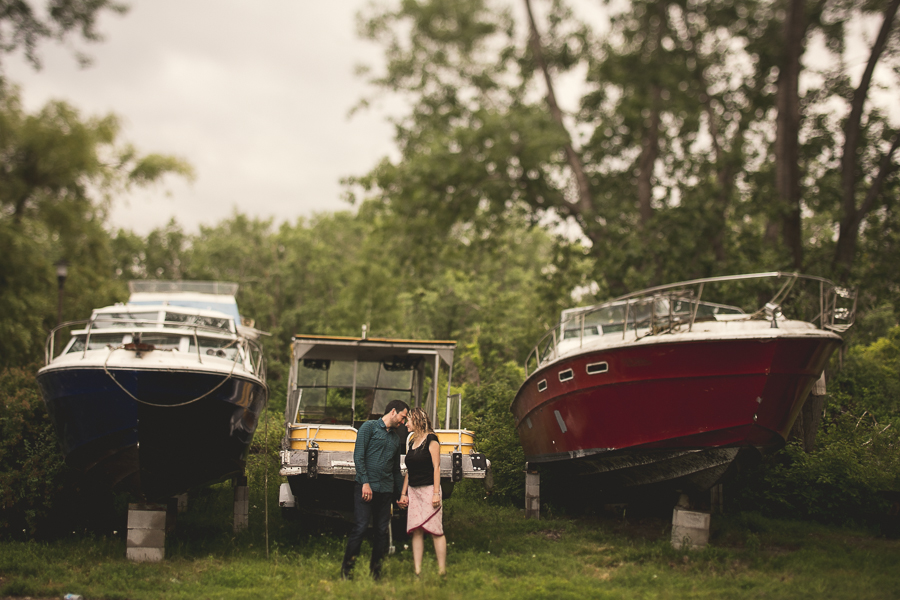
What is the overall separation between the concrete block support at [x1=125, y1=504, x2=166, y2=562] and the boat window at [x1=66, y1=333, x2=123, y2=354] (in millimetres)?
3075

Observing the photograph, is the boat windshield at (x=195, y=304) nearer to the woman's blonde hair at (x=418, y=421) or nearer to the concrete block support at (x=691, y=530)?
the woman's blonde hair at (x=418, y=421)

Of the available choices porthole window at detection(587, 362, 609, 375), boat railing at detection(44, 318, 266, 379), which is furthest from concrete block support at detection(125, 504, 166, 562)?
porthole window at detection(587, 362, 609, 375)

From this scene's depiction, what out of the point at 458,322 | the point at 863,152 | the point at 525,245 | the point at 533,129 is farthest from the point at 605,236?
the point at 525,245

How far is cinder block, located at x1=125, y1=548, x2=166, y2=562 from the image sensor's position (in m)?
8.10

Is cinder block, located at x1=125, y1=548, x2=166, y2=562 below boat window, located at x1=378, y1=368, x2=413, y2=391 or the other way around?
below

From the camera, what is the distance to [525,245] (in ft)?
133

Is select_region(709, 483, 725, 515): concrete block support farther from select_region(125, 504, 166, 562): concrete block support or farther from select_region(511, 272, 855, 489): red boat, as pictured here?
select_region(125, 504, 166, 562): concrete block support

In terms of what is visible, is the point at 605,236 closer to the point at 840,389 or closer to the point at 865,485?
the point at 840,389

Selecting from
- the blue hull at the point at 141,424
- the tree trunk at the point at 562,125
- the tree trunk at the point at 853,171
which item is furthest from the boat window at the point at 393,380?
the tree trunk at the point at 853,171

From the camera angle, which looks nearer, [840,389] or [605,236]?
[840,389]

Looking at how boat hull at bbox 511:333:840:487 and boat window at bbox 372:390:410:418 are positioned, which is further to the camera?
boat window at bbox 372:390:410:418

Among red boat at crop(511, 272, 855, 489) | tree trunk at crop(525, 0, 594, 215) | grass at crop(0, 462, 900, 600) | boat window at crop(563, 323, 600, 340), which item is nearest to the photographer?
grass at crop(0, 462, 900, 600)

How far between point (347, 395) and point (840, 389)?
9520mm

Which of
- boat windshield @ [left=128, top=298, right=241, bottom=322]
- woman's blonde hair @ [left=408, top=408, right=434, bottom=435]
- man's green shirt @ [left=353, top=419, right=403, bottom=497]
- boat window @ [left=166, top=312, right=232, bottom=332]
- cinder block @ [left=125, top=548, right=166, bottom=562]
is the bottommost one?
cinder block @ [left=125, top=548, right=166, bottom=562]
